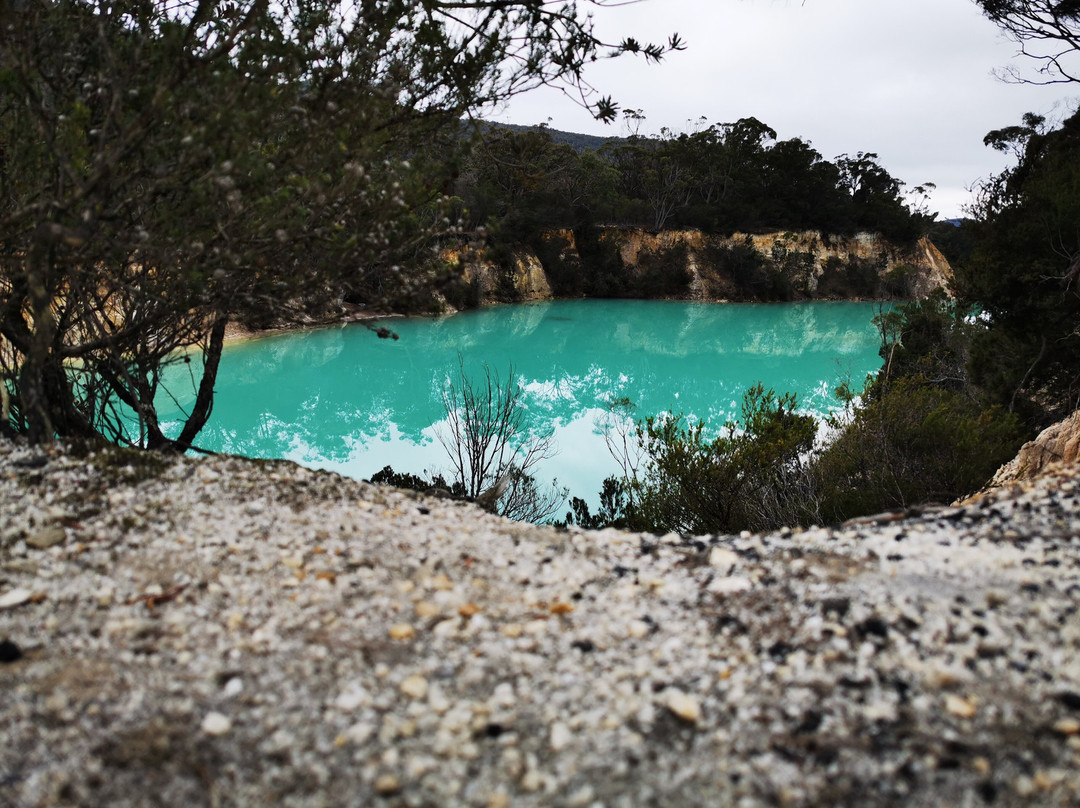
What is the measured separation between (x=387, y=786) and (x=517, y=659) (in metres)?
0.68

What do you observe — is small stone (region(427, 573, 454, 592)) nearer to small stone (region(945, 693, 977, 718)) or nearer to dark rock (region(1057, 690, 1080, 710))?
small stone (region(945, 693, 977, 718))

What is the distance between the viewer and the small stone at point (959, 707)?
206cm

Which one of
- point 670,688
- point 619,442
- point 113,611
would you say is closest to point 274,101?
point 113,611

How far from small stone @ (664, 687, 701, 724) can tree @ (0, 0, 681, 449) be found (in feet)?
9.53

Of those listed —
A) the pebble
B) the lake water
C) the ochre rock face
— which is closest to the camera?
the pebble

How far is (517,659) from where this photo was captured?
244cm

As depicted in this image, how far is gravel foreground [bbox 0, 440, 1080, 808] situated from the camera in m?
1.89

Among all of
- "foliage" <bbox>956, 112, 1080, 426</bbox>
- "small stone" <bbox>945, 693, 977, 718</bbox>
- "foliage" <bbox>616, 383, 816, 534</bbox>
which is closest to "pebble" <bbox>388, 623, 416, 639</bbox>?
"small stone" <bbox>945, 693, 977, 718</bbox>

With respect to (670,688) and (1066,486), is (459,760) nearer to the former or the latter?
(670,688)

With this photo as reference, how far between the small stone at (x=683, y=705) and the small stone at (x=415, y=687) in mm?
772

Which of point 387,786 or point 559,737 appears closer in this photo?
point 387,786

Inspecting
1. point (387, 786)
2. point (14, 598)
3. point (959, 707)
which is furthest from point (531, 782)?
point (14, 598)

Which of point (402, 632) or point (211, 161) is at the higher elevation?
point (211, 161)

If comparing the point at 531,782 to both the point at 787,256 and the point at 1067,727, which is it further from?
the point at 787,256
